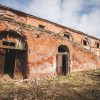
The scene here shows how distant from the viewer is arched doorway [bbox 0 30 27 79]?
11367mm

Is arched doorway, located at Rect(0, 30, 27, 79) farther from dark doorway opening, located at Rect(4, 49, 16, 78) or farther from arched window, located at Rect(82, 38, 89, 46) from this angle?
arched window, located at Rect(82, 38, 89, 46)

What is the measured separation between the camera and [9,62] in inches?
476

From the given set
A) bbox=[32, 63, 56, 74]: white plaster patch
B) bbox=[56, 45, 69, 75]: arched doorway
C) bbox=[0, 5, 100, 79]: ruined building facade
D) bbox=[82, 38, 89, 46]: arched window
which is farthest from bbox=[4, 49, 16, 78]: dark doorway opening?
bbox=[82, 38, 89, 46]: arched window

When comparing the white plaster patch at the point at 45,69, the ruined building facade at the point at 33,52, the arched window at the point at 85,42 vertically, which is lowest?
the white plaster patch at the point at 45,69

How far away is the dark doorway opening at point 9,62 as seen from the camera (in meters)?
11.9

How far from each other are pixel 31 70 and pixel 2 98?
15.6ft

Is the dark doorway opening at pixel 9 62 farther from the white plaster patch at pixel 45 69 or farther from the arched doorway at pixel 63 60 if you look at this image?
the arched doorway at pixel 63 60

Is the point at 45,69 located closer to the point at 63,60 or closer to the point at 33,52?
the point at 33,52

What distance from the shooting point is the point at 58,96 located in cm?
826

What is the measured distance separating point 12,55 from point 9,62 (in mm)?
568

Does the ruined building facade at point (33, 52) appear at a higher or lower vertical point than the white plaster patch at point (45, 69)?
higher

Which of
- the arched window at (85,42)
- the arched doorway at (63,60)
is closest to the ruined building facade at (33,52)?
the arched doorway at (63,60)

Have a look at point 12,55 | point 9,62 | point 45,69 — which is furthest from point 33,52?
point 9,62

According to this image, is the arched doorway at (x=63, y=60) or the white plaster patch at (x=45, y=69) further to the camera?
the arched doorway at (x=63, y=60)
